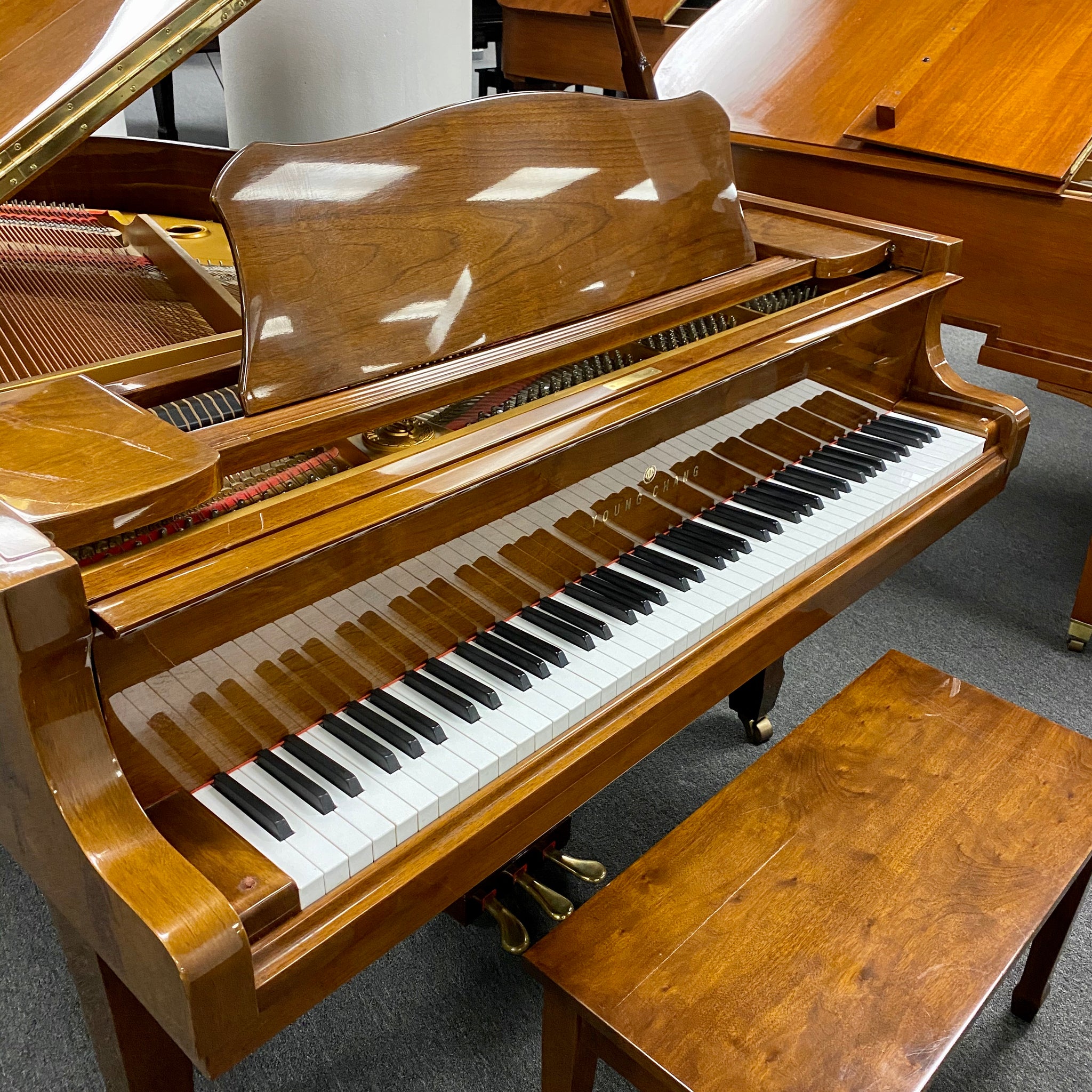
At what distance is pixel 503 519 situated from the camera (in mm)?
1541

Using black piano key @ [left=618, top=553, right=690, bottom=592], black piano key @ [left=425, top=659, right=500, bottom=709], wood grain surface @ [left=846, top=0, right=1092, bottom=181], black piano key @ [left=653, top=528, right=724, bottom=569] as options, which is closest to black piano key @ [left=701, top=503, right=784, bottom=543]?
black piano key @ [left=653, top=528, right=724, bottom=569]

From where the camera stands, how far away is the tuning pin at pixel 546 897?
212 cm

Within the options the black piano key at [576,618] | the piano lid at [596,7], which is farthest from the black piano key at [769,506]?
the piano lid at [596,7]

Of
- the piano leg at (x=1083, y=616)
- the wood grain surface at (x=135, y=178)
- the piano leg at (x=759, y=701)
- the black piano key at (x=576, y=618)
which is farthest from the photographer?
the piano leg at (x=1083, y=616)

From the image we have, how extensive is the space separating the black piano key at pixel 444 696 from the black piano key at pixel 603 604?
0.34 m

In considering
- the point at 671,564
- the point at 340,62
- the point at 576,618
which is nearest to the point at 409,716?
the point at 576,618

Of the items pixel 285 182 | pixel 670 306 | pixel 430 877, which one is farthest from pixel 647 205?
pixel 430 877

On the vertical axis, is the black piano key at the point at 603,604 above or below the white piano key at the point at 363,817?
above

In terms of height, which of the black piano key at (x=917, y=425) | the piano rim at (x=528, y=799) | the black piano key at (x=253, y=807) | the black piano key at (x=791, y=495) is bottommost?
the piano rim at (x=528, y=799)

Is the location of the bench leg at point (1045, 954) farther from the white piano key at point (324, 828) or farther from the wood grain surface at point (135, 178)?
the wood grain surface at point (135, 178)

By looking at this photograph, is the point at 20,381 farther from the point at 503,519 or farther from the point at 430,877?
the point at 430,877

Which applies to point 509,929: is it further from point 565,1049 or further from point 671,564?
point 671,564

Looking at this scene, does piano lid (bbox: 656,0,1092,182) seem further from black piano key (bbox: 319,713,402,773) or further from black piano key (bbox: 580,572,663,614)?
black piano key (bbox: 319,713,402,773)

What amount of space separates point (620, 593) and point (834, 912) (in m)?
0.61
